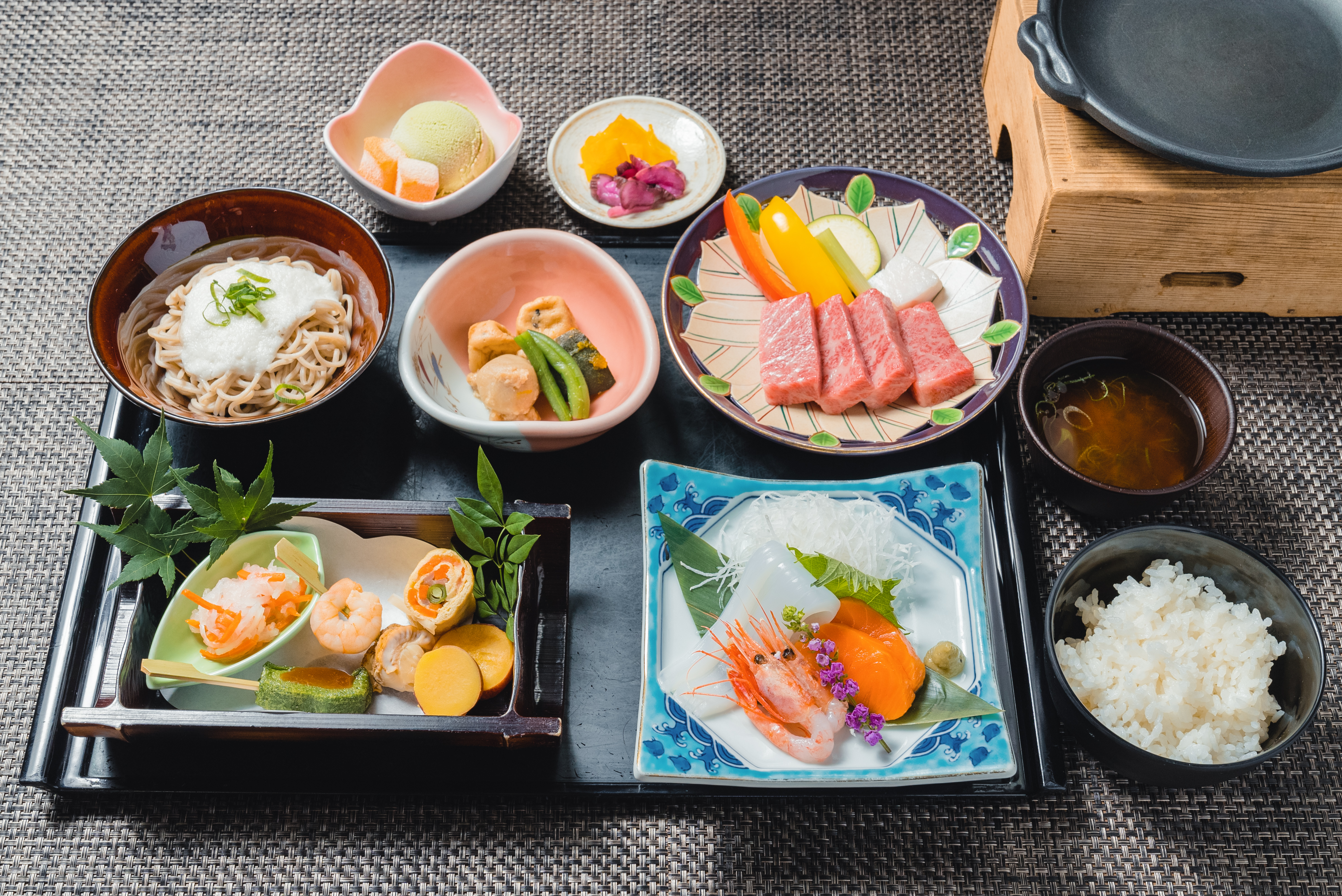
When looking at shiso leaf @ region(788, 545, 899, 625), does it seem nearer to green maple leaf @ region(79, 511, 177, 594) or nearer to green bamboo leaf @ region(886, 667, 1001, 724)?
green bamboo leaf @ region(886, 667, 1001, 724)

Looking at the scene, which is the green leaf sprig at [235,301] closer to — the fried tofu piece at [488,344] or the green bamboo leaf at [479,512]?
the fried tofu piece at [488,344]

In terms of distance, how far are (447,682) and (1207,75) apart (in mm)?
1821

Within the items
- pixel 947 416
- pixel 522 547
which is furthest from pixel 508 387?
pixel 947 416

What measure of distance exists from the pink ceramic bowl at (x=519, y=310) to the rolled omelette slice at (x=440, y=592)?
0.25 metres

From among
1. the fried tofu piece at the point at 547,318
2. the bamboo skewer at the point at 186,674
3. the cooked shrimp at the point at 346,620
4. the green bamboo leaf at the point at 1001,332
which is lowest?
the bamboo skewer at the point at 186,674

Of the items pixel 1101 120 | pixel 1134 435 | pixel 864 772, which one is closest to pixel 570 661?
pixel 864 772

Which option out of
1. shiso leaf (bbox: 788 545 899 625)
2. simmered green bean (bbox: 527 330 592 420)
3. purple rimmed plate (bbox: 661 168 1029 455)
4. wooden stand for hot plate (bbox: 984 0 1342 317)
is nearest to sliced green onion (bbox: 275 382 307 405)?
simmered green bean (bbox: 527 330 592 420)

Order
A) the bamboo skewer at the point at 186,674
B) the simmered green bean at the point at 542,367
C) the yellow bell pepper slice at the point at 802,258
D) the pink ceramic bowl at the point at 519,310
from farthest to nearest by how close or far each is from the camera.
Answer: the yellow bell pepper slice at the point at 802,258 < the simmered green bean at the point at 542,367 < the pink ceramic bowl at the point at 519,310 < the bamboo skewer at the point at 186,674

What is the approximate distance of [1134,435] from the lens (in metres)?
1.74

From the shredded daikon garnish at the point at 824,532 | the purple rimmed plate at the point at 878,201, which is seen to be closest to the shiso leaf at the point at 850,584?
the shredded daikon garnish at the point at 824,532

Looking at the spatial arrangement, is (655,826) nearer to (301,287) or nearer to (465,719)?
(465,719)

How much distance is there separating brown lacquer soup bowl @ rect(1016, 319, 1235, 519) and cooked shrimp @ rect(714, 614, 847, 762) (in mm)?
614

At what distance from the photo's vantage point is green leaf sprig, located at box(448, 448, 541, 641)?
4.74 ft

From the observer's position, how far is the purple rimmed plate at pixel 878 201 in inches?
65.0
